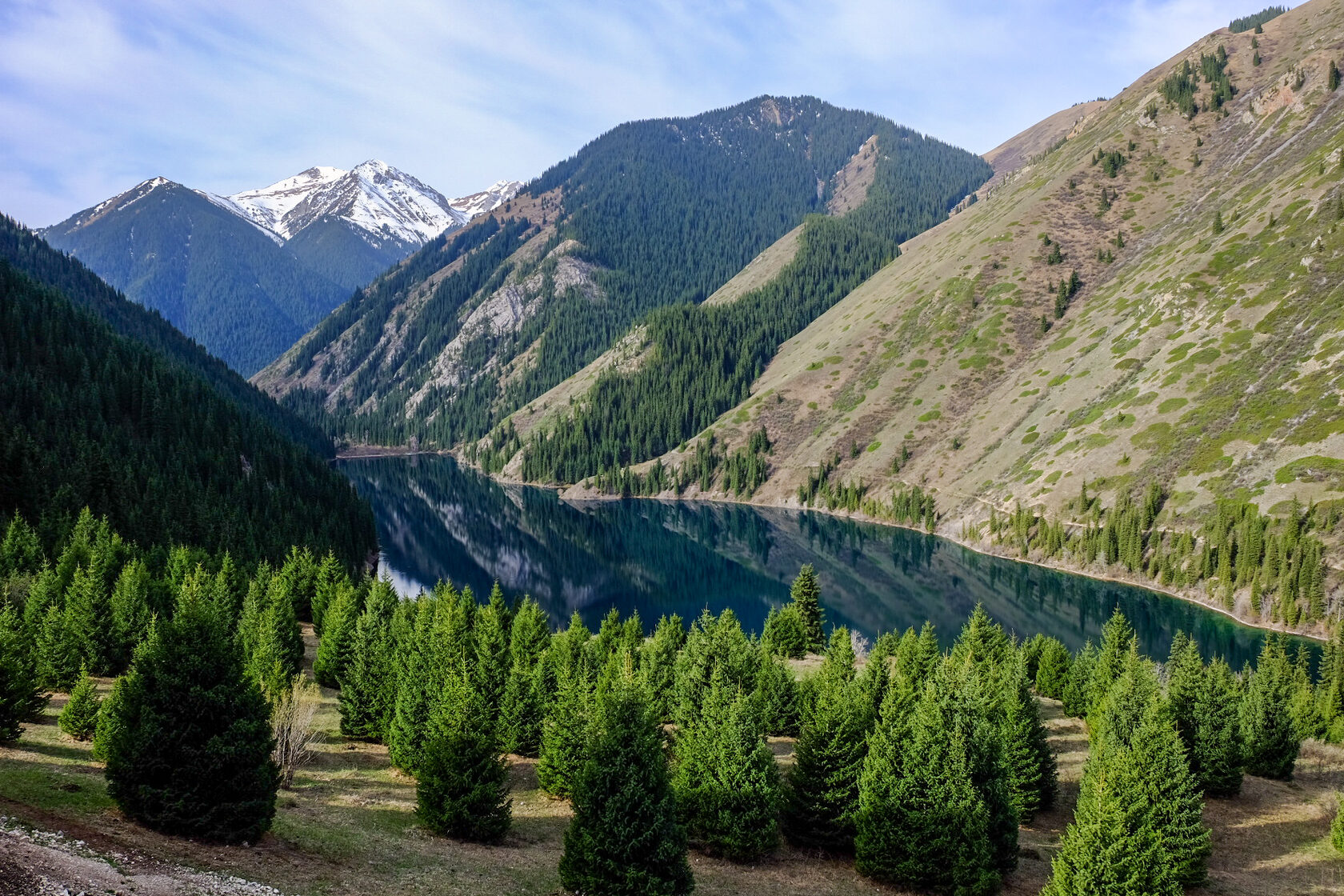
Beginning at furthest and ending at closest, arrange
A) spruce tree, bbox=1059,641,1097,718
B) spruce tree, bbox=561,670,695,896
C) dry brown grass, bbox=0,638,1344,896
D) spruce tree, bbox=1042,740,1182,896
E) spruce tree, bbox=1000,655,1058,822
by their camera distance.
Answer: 1. spruce tree, bbox=1059,641,1097,718
2. spruce tree, bbox=1000,655,1058,822
3. spruce tree, bbox=1042,740,1182,896
4. spruce tree, bbox=561,670,695,896
5. dry brown grass, bbox=0,638,1344,896

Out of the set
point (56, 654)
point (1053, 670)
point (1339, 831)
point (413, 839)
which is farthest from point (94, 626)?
point (1339, 831)

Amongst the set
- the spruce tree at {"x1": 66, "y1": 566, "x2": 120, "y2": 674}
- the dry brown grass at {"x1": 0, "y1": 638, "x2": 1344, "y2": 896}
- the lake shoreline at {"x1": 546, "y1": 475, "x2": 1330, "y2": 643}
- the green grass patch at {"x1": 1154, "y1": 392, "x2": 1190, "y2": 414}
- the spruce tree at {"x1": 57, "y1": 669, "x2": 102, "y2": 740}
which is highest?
the green grass patch at {"x1": 1154, "y1": 392, "x2": 1190, "y2": 414}

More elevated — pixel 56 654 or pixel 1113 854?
pixel 56 654

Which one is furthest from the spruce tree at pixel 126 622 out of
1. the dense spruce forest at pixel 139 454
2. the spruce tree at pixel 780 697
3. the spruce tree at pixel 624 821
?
the spruce tree at pixel 780 697

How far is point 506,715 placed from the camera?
51.4 metres

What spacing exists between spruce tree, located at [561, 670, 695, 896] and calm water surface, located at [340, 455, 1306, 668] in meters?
84.9

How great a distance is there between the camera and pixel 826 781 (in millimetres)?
40594

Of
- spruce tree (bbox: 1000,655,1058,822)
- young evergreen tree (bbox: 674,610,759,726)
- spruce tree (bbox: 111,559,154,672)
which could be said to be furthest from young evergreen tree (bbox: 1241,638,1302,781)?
spruce tree (bbox: 111,559,154,672)

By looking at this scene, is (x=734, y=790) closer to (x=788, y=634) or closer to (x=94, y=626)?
(x=94, y=626)

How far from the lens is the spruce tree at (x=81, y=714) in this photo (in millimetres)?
40969

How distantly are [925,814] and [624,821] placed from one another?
1442 centimetres

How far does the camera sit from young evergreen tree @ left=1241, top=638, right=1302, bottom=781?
2212 inches

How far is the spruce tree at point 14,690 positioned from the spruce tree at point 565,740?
2451cm

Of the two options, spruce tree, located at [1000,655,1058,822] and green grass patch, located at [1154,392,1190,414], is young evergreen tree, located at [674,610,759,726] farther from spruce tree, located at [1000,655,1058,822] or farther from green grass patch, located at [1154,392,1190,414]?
green grass patch, located at [1154,392,1190,414]
